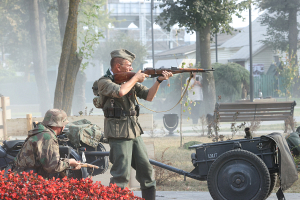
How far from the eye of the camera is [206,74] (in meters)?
17.1

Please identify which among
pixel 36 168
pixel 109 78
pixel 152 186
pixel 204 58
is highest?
pixel 204 58

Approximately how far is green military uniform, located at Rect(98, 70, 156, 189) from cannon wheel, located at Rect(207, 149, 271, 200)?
78cm

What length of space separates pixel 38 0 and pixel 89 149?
3012 centimetres

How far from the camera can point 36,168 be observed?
3.95 meters

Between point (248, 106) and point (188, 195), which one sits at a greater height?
point (248, 106)

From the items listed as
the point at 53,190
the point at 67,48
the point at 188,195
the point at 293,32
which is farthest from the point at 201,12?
the point at 293,32

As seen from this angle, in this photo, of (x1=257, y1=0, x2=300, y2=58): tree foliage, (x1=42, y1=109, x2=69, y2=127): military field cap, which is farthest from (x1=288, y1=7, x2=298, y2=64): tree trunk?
(x1=42, y1=109, x2=69, y2=127): military field cap

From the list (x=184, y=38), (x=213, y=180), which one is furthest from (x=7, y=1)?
(x=184, y=38)

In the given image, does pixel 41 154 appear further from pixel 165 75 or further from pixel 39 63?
pixel 39 63

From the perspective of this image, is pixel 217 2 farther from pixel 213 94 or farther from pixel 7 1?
pixel 7 1

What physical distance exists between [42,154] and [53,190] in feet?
2.79

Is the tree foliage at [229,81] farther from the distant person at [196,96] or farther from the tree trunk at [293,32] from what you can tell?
the tree trunk at [293,32]

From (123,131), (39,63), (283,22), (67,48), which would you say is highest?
(283,22)

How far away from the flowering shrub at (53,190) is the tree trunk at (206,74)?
1352 centimetres
